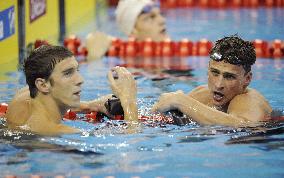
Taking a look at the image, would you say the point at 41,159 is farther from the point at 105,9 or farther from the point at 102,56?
the point at 105,9

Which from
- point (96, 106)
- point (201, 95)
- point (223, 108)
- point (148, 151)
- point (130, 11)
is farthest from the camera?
point (130, 11)

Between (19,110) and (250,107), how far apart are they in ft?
4.89

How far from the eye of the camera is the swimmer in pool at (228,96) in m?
5.22

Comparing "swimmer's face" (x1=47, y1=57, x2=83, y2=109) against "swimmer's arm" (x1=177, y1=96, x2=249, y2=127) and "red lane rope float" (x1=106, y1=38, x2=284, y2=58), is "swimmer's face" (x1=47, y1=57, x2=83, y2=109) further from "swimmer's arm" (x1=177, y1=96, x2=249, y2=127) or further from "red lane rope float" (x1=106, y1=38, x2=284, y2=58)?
"red lane rope float" (x1=106, y1=38, x2=284, y2=58)

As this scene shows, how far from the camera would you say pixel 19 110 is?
503 centimetres

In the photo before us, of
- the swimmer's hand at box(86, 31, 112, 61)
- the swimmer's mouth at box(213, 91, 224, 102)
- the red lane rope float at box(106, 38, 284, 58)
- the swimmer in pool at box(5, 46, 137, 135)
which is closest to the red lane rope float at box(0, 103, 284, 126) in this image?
the swimmer's mouth at box(213, 91, 224, 102)

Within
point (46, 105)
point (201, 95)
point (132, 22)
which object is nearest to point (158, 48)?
point (132, 22)

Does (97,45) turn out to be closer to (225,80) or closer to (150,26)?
(150,26)

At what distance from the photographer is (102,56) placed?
895 centimetres

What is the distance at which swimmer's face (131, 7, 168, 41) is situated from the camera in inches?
353

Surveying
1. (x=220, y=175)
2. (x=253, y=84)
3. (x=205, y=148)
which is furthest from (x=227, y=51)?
(x=253, y=84)

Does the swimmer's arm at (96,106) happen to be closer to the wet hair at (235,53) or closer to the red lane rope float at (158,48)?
the wet hair at (235,53)

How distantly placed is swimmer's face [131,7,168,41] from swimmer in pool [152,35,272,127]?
11.6 ft

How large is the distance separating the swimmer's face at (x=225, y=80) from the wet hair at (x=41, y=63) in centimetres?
108
